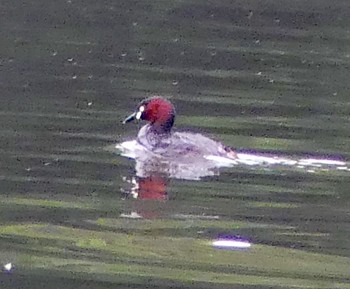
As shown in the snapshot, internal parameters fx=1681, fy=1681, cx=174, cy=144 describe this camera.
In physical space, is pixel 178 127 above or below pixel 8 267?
above

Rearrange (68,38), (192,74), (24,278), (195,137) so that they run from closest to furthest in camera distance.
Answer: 1. (24,278)
2. (195,137)
3. (192,74)
4. (68,38)

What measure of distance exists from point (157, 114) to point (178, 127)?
51.3 inches

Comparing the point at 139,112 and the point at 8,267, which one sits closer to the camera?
the point at 8,267

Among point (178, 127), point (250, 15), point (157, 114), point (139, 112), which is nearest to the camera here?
point (157, 114)

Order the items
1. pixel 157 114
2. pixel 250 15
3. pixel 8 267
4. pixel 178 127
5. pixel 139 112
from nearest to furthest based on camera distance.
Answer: pixel 8 267, pixel 157 114, pixel 139 112, pixel 178 127, pixel 250 15

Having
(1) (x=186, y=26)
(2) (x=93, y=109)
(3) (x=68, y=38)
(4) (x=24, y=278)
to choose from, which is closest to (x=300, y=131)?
(2) (x=93, y=109)

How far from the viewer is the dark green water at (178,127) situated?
11.3m

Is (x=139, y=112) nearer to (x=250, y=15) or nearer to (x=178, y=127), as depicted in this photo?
(x=178, y=127)

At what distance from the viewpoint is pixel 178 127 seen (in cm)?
1794

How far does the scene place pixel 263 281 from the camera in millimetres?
10828

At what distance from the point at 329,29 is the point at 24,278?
1938cm

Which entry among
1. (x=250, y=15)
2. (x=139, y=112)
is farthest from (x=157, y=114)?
(x=250, y=15)

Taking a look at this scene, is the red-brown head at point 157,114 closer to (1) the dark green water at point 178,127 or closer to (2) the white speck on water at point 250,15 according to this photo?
(1) the dark green water at point 178,127

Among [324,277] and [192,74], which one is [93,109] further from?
[324,277]
